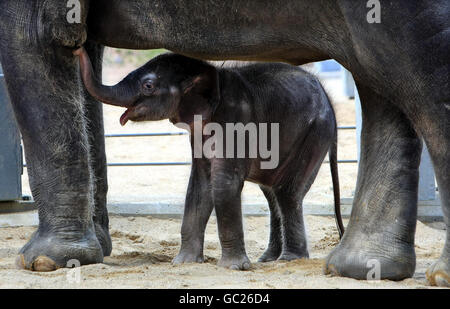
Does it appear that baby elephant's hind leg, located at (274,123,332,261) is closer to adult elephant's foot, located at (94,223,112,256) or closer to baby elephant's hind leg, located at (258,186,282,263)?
baby elephant's hind leg, located at (258,186,282,263)

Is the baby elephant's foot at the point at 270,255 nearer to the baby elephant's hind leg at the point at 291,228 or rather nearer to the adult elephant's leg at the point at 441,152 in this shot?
the baby elephant's hind leg at the point at 291,228

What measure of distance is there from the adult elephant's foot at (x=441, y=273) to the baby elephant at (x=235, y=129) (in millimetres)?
1003

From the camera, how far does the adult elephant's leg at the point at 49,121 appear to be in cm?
382

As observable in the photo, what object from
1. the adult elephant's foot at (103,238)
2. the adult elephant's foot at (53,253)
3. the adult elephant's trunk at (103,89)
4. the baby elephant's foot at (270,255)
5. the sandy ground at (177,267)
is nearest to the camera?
the sandy ground at (177,267)

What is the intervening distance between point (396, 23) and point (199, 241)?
1521 mm

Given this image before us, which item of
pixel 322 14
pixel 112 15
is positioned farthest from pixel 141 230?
pixel 322 14

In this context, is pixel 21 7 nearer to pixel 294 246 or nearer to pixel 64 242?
pixel 64 242

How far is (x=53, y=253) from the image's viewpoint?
3814mm

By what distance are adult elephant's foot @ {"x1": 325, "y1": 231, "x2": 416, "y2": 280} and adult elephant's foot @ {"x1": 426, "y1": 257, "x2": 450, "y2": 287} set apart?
0.22 m

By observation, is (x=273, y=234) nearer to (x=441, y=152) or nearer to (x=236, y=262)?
(x=236, y=262)

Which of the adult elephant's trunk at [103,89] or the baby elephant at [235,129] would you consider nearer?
the adult elephant's trunk at [103,89]

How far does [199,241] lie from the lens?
4.29 metres

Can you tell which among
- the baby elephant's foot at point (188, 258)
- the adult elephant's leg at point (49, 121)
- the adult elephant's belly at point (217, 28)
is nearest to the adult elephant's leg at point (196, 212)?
the baby elephant's foot at point (188, 258)

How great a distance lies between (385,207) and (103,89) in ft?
4.15
